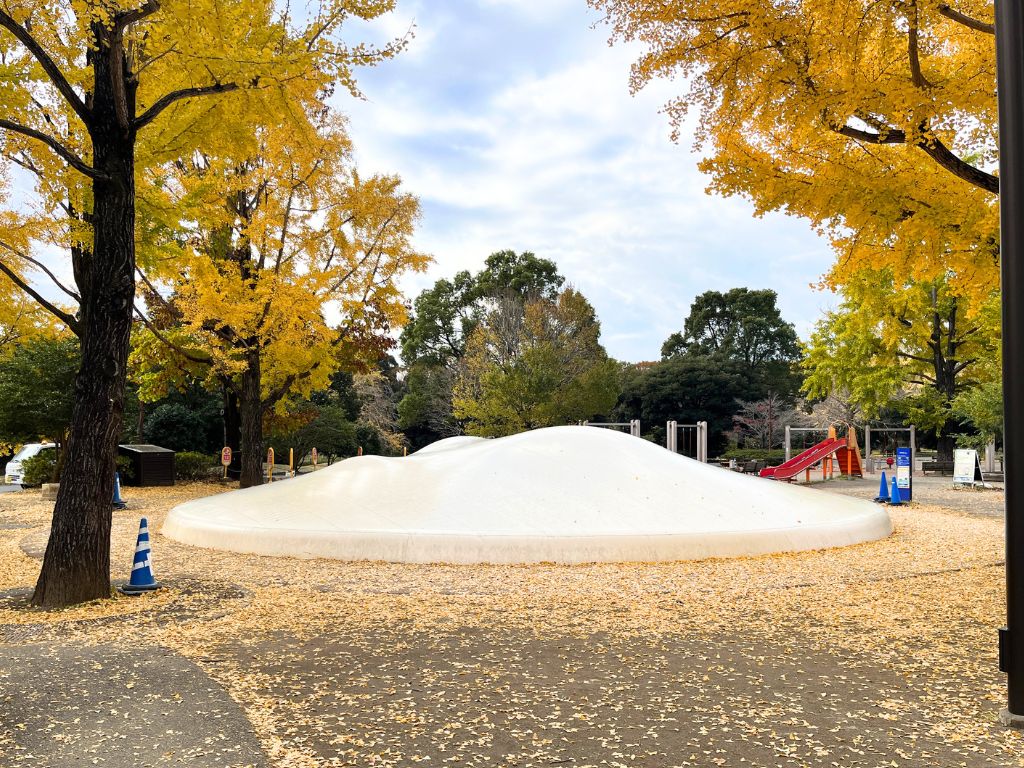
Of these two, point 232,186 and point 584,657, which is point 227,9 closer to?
point 584,657

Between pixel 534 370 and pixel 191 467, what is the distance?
13.9 m

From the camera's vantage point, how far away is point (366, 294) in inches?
731

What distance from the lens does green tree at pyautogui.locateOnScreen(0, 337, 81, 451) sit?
2017 cm

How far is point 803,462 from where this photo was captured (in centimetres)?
2344

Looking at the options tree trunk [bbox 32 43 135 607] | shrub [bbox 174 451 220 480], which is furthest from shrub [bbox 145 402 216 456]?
tree trunk [bbox 32 43 135 607]

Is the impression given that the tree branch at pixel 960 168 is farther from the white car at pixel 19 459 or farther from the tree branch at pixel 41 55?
the white car at pixel 19 459

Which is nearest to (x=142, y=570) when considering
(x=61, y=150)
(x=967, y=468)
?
(x=61, y=150)

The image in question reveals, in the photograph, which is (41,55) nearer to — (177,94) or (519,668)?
(177,94)

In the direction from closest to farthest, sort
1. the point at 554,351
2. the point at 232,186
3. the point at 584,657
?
the point at 584,657 → the point at 232,186 → the point at 554,351

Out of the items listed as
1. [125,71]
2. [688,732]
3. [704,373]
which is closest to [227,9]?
[125,71]

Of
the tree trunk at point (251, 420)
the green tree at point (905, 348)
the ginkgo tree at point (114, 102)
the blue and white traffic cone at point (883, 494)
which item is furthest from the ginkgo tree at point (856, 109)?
the green tree at point (905, 348)

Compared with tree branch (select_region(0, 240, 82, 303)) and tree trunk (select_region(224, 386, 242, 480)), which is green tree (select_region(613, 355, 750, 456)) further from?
tree branch (select_region(0, 240, 82, 303))

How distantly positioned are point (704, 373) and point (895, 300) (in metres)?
16.7

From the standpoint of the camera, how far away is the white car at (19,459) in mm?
23788
